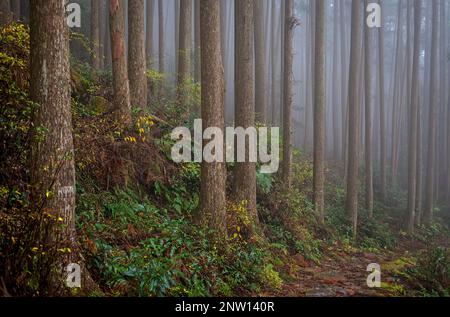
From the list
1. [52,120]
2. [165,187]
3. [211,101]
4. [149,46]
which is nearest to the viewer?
[52,120]

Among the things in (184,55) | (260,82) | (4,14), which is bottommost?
(260,82)

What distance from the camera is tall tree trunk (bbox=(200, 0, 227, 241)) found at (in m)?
8.19

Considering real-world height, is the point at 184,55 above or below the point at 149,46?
below

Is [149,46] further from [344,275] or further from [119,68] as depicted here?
[344,275]

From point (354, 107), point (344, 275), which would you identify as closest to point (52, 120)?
point (344, 275)

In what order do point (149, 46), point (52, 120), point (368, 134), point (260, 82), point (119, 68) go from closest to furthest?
1. point (52, 120)
2. point (119, 68)
3. point (260, 82)
4. point (368, 134)
5. point (149, 46)

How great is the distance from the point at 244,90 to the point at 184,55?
16.4ft

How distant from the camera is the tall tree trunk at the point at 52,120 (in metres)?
5.07

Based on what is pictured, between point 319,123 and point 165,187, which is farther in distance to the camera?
point 319,123

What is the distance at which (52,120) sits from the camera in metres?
5.19

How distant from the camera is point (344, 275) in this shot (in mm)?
9531

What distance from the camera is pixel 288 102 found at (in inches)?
493

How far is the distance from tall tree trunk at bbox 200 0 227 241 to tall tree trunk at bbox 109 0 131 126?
2.35 m

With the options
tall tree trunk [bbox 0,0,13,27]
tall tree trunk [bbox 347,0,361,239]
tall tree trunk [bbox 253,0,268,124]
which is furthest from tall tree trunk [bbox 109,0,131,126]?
tall tree trunk [bbox 347,0,361,239]
